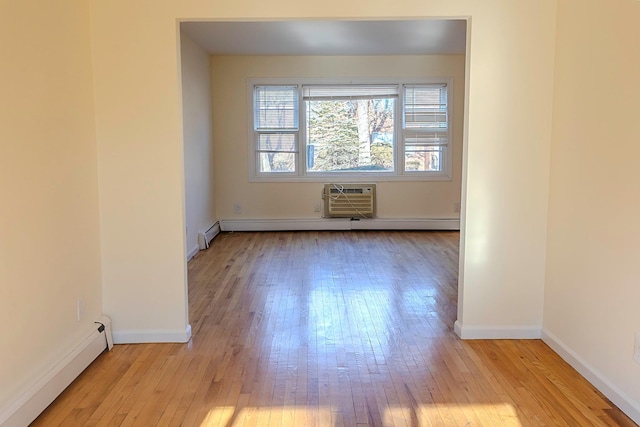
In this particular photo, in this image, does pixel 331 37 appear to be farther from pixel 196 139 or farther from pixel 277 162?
pixel 277 162

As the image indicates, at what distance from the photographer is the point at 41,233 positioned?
2439 mm

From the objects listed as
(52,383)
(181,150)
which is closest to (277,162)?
(181,150)

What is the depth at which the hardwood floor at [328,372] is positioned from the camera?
2365 mm

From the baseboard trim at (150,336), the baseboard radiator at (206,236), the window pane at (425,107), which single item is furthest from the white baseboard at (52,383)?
the window pane at (425,107)

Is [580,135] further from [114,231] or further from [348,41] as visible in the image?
[348,41]

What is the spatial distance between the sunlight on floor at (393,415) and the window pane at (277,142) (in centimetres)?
527

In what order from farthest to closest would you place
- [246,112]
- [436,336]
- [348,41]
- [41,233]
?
[246,112]
[348,41]
[436,336]
[41,233]

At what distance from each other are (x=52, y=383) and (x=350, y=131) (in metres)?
5.52

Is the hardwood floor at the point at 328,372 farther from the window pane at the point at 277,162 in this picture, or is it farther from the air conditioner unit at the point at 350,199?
the window pane at the point at 277,162

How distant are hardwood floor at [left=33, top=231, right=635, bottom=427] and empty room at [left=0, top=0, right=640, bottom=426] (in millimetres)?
14

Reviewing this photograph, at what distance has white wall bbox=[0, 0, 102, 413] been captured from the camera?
85.4 inches

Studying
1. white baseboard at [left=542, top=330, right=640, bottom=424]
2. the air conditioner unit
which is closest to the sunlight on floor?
white baseboard at [left=542, top=330, right=640, bottom=424]

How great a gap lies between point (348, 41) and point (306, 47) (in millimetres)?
627

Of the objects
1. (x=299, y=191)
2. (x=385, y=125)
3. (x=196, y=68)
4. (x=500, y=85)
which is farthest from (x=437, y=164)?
(x=500, y=85)
